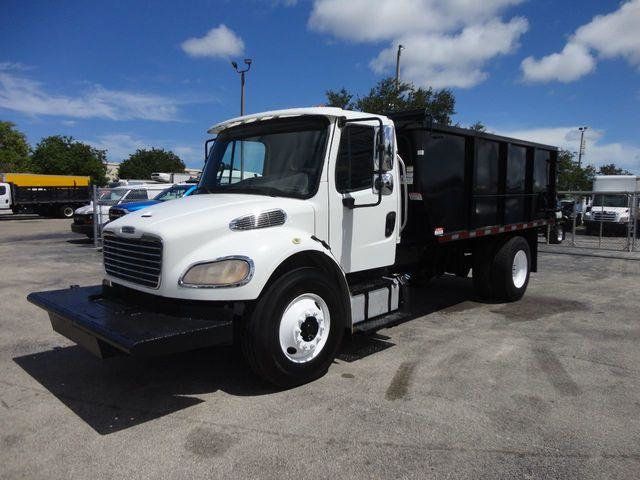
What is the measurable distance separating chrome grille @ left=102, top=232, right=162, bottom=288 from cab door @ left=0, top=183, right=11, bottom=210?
30065 millimetres

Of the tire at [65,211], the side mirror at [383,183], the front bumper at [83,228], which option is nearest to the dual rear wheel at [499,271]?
the side mirror at [383,183]

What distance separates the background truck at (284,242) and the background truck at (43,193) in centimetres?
2972

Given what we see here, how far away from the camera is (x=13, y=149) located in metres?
64.3

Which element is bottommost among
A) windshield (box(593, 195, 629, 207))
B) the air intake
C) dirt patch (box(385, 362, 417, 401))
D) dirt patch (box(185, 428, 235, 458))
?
dirt patch (box(185, 428, 235, 458))

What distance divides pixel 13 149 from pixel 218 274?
72899 mm

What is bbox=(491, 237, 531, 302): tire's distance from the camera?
25.2 feet

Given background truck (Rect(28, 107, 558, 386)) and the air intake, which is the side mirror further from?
the air intake

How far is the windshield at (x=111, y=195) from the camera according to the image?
58.9 ft

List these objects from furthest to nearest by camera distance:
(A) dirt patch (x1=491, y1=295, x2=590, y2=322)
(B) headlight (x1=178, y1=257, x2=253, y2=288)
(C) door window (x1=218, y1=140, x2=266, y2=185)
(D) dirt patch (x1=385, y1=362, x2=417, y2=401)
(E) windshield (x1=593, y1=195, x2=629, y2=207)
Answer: (E) windshield (x1=593, y1=195, x2=629, y2=207) < (A) dirt patch (x1=491, y1=295, x2=590, y2=322) < (C) door window (x1=218, y1=140, x2=266, y2=185) < (D) dirt patch (x1=385, y1=362, x2=417, y2=401) < (B) headlight (x1=178, y1=257, x2=253, y2=288)

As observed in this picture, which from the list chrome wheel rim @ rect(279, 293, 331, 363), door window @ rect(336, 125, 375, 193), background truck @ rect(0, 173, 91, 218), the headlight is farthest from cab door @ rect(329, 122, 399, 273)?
background truck @ rect(0, 173, 91, 218)

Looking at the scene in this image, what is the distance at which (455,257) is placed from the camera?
26.1ft

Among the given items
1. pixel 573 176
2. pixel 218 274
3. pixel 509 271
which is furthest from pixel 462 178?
pixel 573 176

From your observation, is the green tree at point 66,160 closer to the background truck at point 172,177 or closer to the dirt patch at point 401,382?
the background truck at point 172,177

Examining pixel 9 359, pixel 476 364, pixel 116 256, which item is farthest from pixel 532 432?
pixel 9 359
